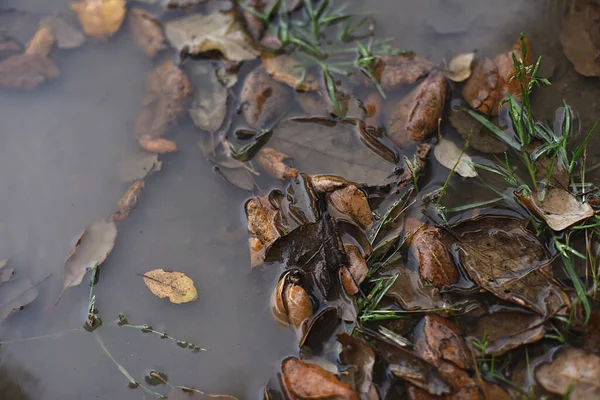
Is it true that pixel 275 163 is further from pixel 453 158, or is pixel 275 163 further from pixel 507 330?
pixel 507 330

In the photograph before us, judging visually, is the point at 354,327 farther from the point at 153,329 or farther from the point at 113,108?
the point at 113,108

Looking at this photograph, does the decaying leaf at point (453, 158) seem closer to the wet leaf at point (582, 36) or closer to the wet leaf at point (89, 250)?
the wet leaf at point (582, 36)

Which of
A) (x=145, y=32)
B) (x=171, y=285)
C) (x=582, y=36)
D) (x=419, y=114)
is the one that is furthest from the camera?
(x=145, y=32)

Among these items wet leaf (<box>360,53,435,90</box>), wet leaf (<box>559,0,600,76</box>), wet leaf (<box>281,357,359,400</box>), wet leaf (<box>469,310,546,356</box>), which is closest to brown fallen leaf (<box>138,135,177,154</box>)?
wet leaf (<box>360,53,435,90</box>)

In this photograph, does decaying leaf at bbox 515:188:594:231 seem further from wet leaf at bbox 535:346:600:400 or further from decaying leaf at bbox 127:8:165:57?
decaying leaf at bbox 127:8:165:57

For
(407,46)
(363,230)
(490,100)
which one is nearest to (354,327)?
(363,230)

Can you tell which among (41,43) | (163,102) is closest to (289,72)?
(163,102)

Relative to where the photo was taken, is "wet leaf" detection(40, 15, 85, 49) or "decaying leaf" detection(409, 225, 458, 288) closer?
"decaying leaf" detection(409, 225, 458, 288)
